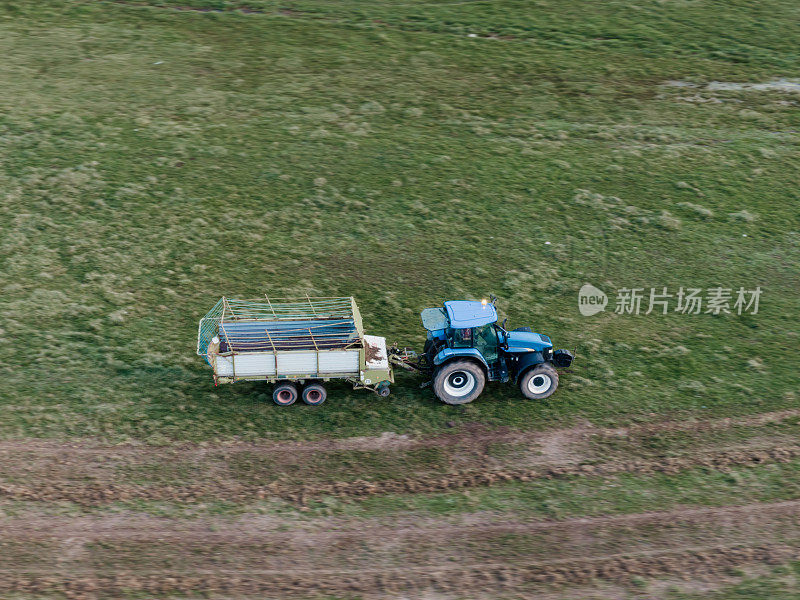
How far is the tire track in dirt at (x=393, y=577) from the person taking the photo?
36.0ft

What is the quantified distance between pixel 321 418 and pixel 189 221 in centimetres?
786

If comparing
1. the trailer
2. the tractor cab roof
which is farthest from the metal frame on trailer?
the tractor cab roof

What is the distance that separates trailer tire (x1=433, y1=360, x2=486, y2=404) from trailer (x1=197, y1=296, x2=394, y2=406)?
910 millimetres

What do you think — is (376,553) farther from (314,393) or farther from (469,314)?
(469,314)

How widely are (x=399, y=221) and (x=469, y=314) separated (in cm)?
601

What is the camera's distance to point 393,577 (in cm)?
1123

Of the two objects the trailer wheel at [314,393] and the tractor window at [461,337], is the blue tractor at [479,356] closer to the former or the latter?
the tractor window at [461,337]

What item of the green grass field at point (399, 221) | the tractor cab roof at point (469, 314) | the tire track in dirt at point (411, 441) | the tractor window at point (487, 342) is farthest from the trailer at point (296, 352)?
the tractor window at point (487, 342)

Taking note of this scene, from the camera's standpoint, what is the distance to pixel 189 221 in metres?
19.6

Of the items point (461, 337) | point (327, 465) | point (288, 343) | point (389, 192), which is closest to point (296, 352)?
point (288, 343)

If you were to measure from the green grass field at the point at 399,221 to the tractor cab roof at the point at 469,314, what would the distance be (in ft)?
5.31

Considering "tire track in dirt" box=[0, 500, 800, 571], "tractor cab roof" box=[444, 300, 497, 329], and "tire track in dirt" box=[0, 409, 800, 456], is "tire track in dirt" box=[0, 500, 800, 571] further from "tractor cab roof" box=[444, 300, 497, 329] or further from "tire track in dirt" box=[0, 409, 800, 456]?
"tractor cab roof" box=[444, 300, 497, 329]

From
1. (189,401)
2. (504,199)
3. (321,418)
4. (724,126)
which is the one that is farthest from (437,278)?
(724,126)

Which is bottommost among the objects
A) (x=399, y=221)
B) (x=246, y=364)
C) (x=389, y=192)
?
(x=246, y=364)
